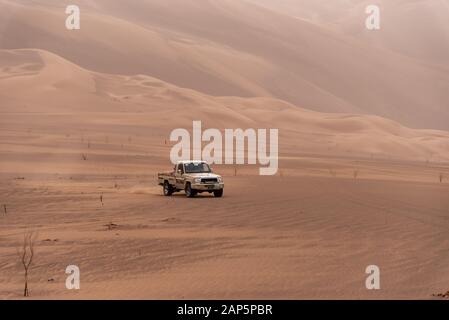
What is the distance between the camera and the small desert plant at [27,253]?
35.7ft

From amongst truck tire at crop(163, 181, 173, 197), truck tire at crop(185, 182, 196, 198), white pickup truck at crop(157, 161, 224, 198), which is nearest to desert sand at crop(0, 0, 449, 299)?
truck tire at crop(163, 181, 173, 197)

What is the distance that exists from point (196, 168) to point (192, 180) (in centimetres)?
114

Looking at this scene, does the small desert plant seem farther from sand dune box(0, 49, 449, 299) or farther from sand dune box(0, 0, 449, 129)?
sand dune box(0, 0, 449, 129)

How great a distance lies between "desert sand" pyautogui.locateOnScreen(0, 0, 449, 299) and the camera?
39.1 feet

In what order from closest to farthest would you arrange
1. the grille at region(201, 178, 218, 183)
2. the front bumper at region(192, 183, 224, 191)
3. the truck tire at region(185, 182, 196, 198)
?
the front bumper at region(192, 183, 224, 191)
the grille at region(201, 178, 218, 183)
the truck tire at region(185, 182, 196, 198)

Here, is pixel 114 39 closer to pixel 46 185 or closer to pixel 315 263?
pixel 46 185

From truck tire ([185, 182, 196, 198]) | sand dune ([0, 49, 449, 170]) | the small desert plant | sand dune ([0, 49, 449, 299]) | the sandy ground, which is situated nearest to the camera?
the small desert plant

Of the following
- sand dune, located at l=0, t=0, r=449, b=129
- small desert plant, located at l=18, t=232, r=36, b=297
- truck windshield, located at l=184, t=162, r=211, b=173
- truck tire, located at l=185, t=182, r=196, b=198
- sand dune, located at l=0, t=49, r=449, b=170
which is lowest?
small desert plant, located at l=18, t=232, r=36, b=297

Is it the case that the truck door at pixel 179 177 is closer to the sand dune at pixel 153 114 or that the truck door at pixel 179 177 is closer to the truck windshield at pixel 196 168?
the truck windshield at pixel 196 168

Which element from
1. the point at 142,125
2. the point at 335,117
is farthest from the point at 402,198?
the point at 335,117

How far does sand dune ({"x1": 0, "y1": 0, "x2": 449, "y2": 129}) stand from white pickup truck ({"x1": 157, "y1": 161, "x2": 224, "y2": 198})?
7211cm

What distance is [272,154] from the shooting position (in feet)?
146

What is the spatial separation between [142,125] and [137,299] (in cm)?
4249

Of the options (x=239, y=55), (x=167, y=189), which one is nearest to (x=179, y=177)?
(x=167, y=189)
